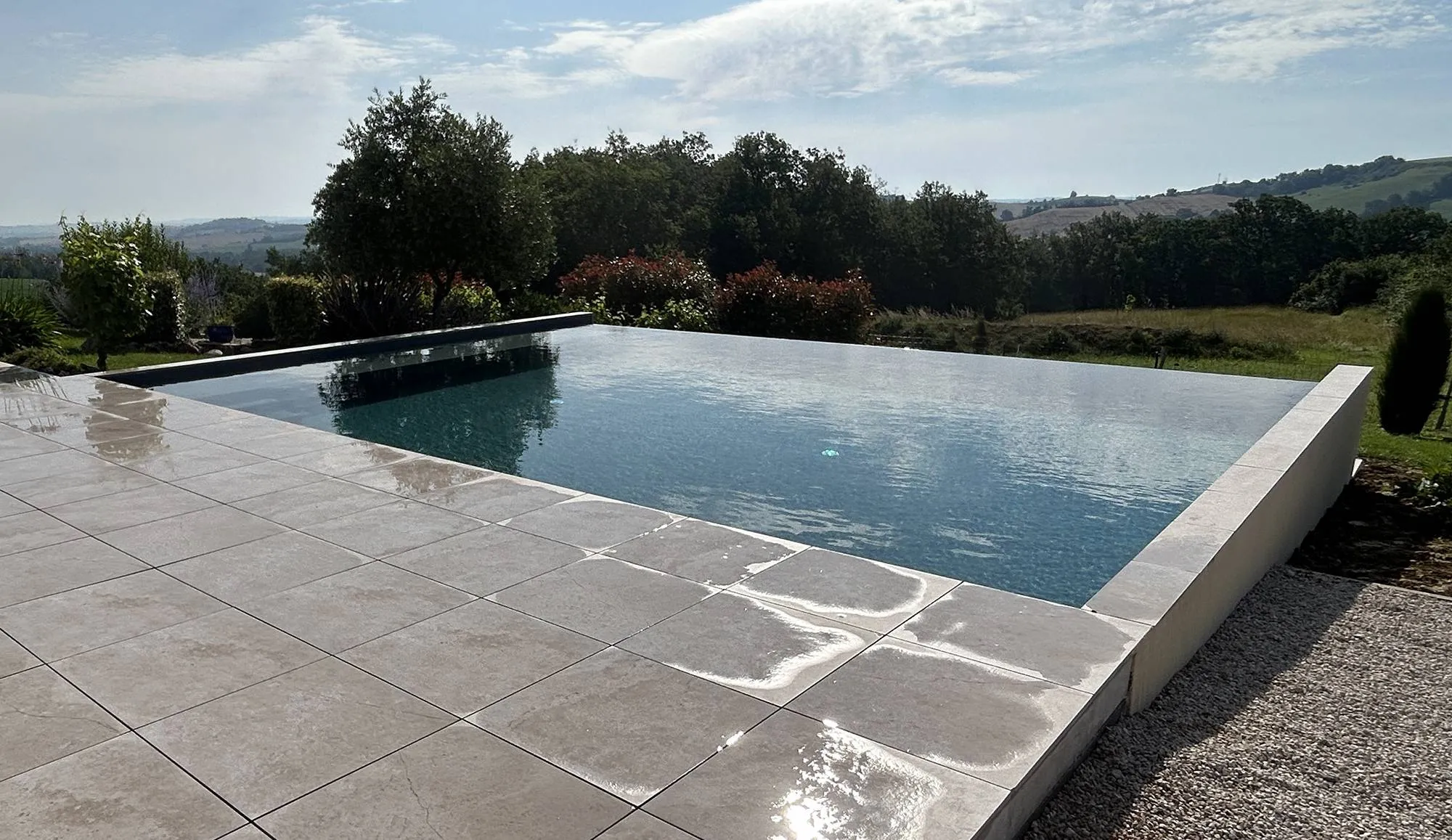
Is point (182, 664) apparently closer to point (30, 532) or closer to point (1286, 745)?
point (30, 532)

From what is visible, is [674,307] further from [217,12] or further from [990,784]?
[990,784]

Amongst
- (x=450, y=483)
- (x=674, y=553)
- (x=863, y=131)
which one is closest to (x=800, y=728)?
(x=674, y=553)

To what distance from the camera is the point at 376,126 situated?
12906 mm

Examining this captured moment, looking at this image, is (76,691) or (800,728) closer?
(800,728)

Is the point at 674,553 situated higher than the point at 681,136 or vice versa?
the point at 681,136

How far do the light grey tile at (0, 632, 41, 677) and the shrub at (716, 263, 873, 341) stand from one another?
522 inches

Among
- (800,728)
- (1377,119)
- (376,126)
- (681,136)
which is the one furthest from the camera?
(681,136)

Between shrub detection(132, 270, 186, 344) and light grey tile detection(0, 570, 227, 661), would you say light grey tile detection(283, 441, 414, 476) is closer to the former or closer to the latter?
light grey tile detection(0, 570, 227, 661)

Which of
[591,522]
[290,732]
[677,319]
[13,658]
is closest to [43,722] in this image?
[13,658]

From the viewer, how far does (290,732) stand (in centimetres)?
269

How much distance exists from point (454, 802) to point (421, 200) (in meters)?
11.6

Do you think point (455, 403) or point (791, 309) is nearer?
point (455, 403)

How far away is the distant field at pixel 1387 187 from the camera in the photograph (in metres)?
66.0

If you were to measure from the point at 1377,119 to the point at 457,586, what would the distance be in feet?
93.9
